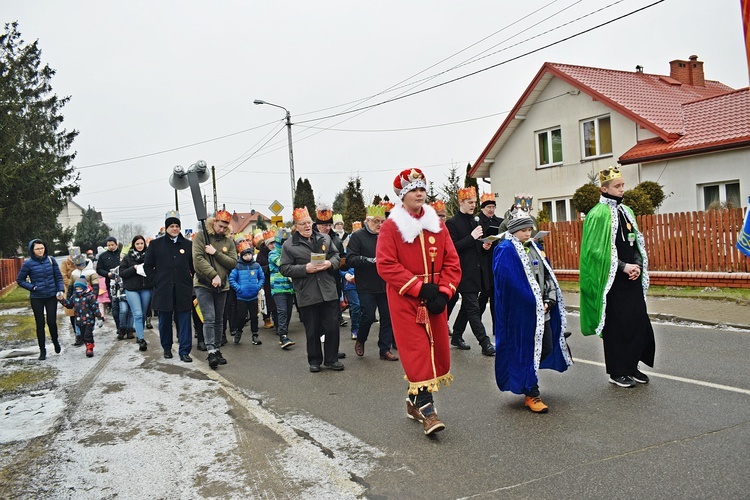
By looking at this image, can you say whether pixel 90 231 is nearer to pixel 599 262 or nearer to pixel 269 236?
pixel 269 236

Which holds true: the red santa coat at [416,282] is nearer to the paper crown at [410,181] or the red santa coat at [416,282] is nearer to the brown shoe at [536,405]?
the paper crown at [410,181]

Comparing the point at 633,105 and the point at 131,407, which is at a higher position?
the point at 633,105

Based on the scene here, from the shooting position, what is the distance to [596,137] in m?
24.0

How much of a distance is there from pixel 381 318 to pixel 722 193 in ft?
48.9

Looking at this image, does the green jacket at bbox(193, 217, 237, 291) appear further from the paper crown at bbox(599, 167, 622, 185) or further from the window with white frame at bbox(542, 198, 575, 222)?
the window with white frame at bbox(542, 198, 575, 222)

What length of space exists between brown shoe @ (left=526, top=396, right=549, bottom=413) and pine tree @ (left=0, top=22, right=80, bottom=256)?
29.9 meters

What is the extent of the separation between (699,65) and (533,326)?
30068mm

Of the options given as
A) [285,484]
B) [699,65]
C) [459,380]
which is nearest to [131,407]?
[285,484]

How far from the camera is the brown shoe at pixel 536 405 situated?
5.60 metres

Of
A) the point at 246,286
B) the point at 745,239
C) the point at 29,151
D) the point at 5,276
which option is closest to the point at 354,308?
the point at 246,286

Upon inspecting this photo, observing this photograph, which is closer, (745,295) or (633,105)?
(745,295)

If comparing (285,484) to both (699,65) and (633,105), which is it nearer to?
(633,105)

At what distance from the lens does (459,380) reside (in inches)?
277

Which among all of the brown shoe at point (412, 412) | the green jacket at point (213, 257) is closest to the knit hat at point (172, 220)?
the green jacket at point (213, 257)
